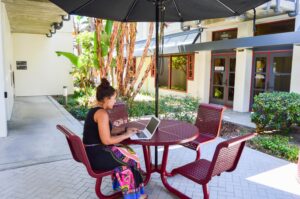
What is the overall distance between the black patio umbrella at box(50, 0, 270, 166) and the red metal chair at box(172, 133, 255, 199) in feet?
3.89

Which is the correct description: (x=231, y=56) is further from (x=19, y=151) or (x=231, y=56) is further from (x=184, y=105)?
(x=19, y=151)

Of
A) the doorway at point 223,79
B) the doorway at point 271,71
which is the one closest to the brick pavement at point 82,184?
the doorway at point 271,71

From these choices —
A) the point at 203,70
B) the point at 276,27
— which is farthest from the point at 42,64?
the point at 276,27

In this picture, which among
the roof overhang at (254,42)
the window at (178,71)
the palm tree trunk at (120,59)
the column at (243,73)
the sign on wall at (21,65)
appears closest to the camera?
the roof overhang at (254,42)

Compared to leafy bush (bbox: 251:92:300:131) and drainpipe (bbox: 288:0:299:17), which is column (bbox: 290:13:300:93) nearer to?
drainpipe (bbox: 288:0:299:17)

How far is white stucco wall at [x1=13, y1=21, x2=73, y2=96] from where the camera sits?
43.3 feet

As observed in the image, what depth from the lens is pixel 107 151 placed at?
307 centimetres

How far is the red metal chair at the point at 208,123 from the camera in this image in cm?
426

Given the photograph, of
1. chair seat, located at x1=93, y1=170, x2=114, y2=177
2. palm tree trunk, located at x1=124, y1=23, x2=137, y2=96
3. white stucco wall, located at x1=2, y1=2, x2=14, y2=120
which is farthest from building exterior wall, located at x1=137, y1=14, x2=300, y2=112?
white stucco wall, located at x1=2, y1=2, x2=14, y2=120

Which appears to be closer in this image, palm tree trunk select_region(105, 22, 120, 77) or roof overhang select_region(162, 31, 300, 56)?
roof overhang select_region(162, 31, 300, 56)

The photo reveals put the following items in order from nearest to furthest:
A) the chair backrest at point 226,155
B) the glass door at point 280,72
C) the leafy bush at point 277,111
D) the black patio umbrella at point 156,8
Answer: the chair backrest at point 226,155 < the black patio umbrella at point 156,8 < the leafy bush at point 277,111 < the glass door at point 280,72

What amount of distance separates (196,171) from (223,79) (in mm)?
9158

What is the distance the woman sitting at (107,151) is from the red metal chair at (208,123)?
4.46ft

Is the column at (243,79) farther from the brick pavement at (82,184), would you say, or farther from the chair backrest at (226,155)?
the chair backrest at (226,155)
